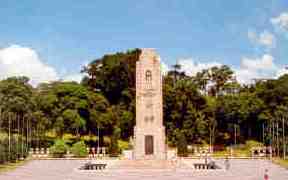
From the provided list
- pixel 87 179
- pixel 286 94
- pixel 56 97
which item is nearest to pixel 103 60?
pixel 56 97

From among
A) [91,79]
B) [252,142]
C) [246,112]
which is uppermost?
[91,79]

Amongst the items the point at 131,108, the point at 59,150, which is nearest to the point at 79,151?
the point at 59,150

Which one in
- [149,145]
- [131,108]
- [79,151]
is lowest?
[79,151]

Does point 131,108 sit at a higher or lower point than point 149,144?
higher

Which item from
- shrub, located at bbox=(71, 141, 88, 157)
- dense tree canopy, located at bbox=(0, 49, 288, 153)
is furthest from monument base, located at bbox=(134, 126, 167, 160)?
dense tree canopy, located at bbox=(0, 49, 288, 153)

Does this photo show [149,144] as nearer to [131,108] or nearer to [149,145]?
[149,145]

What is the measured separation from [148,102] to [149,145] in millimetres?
4290

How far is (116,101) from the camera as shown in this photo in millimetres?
81500

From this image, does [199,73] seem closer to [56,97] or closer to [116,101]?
[116,101]

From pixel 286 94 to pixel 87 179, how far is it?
4722cm

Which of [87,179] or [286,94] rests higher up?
[286,94]

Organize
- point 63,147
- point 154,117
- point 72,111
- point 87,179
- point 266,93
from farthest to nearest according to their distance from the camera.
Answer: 1. point 266,93
2. point 72,111
3. point 63,147
4. point 154,117
5. point 87,179

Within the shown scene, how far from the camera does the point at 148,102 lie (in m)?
47.6

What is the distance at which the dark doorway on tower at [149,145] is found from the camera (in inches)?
1836
